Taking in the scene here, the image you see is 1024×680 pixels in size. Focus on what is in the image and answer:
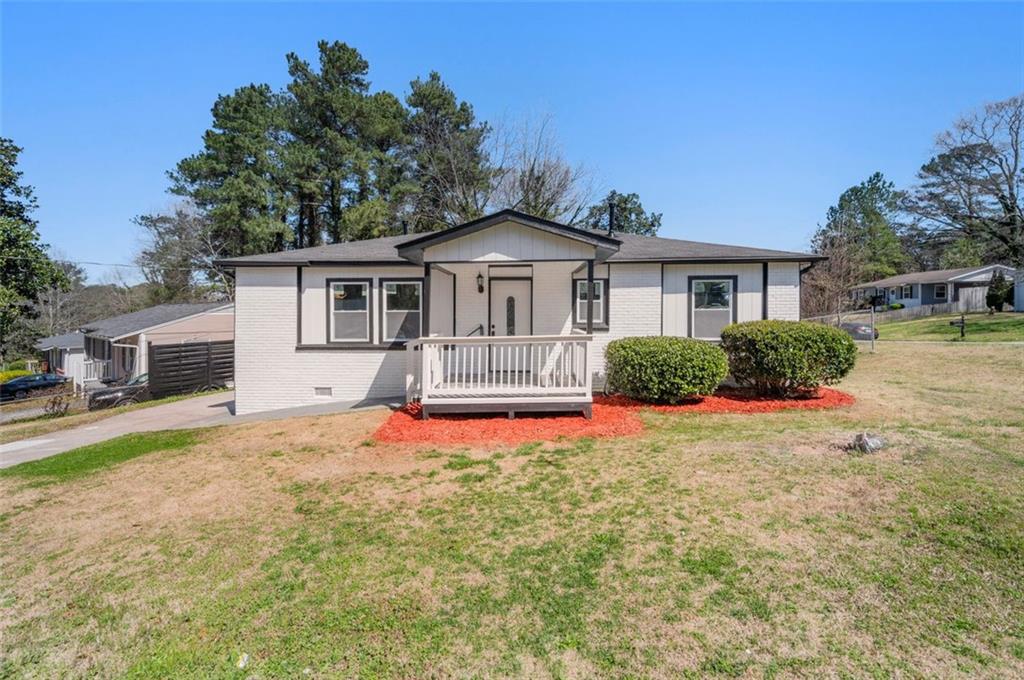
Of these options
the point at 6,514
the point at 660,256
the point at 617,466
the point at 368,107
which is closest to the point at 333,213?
the point at 368,107

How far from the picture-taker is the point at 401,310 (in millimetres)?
10422

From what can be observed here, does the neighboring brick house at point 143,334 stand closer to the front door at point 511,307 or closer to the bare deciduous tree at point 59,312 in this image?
the front door at point 511,307

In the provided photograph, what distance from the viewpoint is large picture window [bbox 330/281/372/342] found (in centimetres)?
1037

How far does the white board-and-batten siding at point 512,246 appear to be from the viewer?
8148 millimetres

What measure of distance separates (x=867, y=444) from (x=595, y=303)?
19.7ft

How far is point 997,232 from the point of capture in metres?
26.1

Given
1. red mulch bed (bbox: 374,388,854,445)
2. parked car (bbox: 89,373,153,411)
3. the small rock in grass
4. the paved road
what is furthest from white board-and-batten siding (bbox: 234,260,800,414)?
parked car (bbox: 89,373,153,411)

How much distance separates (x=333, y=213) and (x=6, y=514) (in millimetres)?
25345

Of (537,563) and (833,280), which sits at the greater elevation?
(833,280)

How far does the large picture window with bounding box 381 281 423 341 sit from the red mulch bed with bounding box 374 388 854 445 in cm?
250

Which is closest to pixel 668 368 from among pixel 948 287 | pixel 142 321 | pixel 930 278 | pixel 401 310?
pixel 401 310

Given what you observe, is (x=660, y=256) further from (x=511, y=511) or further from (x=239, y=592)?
(x=239, y=592)

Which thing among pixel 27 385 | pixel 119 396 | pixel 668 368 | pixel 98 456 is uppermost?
pixel 668 368

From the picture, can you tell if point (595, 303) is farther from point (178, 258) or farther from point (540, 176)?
point (178, 258)
